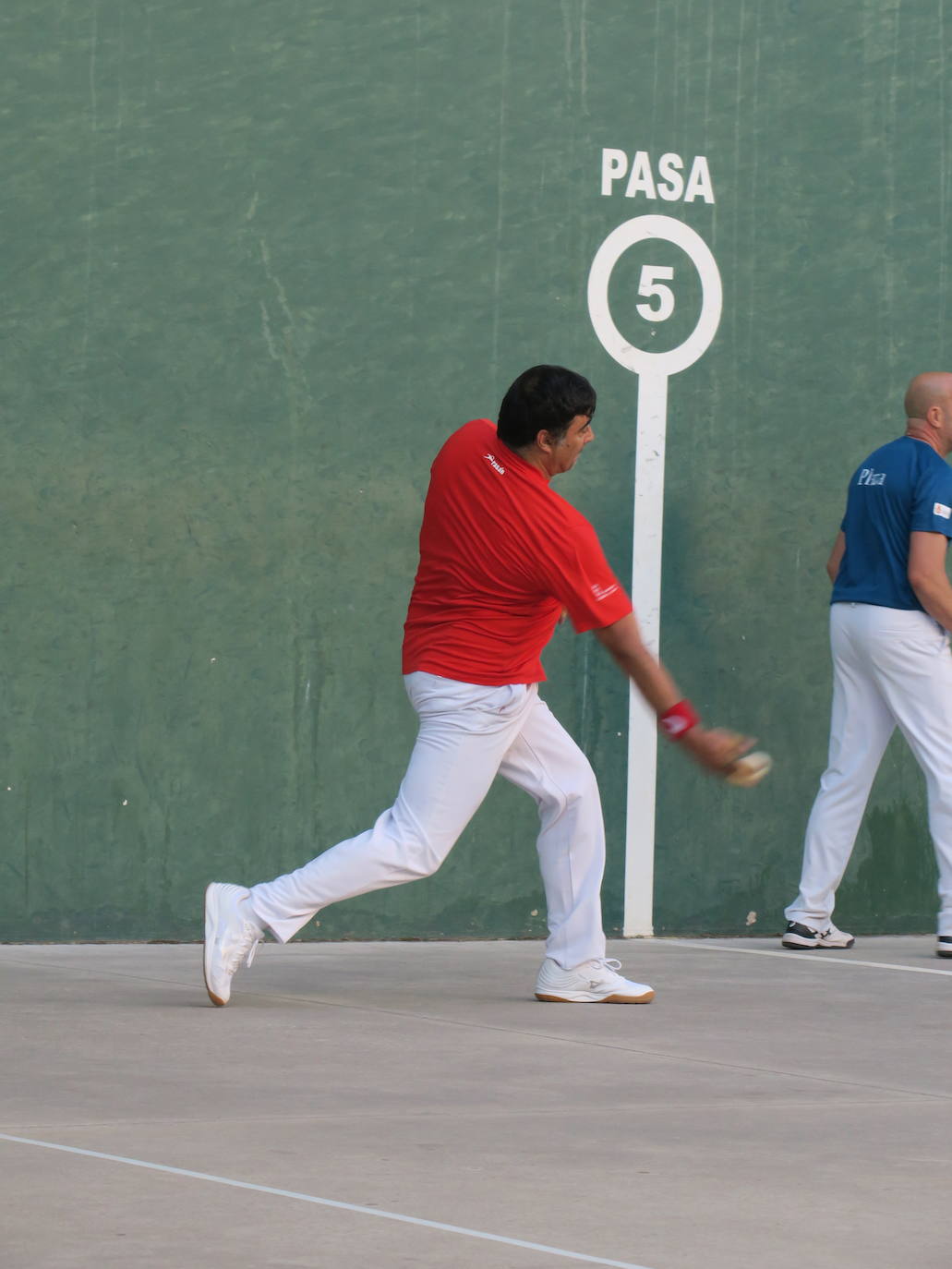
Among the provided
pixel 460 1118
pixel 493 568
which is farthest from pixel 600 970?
pixel 460 1118

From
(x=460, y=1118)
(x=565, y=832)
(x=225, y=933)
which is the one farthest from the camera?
(x=565, y=832)

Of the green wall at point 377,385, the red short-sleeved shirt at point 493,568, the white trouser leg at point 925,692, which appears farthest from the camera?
the white trouser leg at point 925,692

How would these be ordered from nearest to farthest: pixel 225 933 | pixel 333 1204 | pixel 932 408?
1. pixel 333 1204
2. pixel 225 933
3. pixel 932 408

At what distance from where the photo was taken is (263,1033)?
5566mm

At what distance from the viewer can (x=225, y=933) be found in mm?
5867

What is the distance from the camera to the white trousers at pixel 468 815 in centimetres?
589

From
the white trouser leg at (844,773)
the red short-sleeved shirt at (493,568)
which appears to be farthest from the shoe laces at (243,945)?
the white trouser leg at (844,773)

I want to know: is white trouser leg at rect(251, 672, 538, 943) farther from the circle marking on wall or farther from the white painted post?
the circle marking on wall

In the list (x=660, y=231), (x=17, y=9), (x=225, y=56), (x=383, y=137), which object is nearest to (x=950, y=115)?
(x=660, y=231)

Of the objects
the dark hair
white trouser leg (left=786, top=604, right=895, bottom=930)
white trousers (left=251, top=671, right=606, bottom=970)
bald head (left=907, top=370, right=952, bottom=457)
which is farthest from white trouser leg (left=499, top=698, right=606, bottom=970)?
bald head (left=907, top=370, right=952, bottom=457)

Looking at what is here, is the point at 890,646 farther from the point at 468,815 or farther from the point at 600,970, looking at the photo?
the point at 468,815

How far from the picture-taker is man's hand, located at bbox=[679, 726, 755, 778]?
555 centimetres

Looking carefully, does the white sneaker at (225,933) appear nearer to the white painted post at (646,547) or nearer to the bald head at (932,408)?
the white painted post at (646,547)

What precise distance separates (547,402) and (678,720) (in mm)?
973
